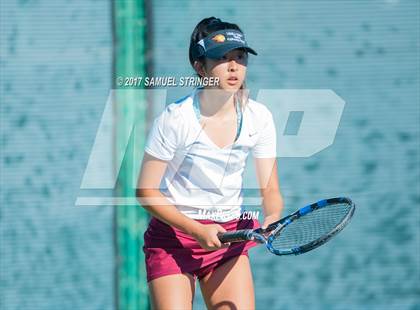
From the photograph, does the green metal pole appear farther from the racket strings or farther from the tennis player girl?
the racket strings

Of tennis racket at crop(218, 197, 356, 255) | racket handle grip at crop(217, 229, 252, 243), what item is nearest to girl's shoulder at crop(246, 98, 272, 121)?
tennis racket at crop(218, 197, 356, 255)

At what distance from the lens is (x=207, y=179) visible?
11.9 ft

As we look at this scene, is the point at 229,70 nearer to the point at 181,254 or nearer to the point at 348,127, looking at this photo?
the point at 181,254

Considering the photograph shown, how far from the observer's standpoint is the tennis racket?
3410mm

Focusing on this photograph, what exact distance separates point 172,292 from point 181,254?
0.14 m

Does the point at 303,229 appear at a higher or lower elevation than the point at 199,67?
lower

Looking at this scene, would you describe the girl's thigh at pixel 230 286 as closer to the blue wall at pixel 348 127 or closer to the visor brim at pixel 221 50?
the visor brim at pixel 221 50

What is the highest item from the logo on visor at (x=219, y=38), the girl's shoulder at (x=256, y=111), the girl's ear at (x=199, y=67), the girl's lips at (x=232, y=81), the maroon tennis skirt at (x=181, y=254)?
the logo on visor at (x=219, y=38)

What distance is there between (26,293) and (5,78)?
950 mm

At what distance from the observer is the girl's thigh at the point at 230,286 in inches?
139

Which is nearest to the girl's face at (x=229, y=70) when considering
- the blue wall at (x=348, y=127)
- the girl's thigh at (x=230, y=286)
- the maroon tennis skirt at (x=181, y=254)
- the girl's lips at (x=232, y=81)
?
the girl's lips at (x=232, y=81)

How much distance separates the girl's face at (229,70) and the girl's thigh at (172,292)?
2.14 ft

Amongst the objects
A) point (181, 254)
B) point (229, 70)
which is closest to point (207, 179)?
point (181, 254)

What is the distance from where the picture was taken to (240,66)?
368 centimetres
